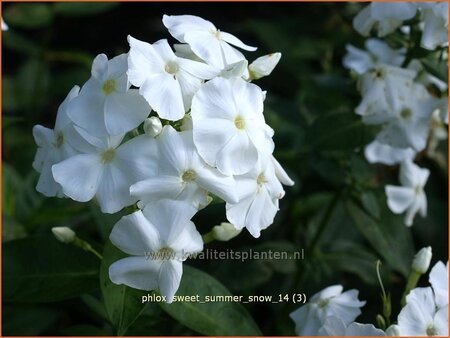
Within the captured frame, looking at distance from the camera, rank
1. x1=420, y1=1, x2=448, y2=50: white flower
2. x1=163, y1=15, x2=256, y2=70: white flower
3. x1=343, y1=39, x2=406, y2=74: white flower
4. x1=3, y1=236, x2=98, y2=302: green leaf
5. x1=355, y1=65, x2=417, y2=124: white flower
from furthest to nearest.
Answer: x1=343, y1=39, x2=406, y2=74: white flower, x1=355, y1=65, x2=417, y2=124: white flower, x1=420, y1=1, x2=448, y2=50: white flower, x1=3, y1=236, x2=98, y2=302: green leaf, x1=163, y1=15, x2=256, y2=70: white flower

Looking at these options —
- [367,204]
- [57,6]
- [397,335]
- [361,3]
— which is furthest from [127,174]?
[57,6]

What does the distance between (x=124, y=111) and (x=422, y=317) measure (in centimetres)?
53

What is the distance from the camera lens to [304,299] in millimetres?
1503

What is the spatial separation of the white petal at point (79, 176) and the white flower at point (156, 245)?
0.23ft

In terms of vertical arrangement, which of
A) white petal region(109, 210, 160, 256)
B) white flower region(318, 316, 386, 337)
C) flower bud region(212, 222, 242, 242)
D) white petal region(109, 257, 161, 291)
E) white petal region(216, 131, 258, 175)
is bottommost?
white flower region(318, 316, 386, 337)

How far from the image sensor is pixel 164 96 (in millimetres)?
1022

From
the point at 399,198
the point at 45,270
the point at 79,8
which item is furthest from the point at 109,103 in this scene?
the point at 79,8

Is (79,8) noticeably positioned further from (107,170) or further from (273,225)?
(107,170)

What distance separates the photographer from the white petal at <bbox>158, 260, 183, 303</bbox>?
102 centimetres

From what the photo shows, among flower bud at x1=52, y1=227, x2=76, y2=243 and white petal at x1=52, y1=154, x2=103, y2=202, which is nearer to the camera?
white petal at x1=52, y1=154, x2=103, y2=202

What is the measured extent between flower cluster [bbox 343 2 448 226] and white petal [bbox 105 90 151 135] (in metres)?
0.61

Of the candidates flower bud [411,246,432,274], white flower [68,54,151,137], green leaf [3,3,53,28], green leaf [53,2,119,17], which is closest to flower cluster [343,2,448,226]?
flower bud [411,246,432,274]

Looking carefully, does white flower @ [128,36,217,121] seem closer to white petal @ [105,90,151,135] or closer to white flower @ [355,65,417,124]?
white petal @ [105,90,151,135]

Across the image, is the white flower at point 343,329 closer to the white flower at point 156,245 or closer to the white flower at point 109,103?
the white flower at point 156,245
